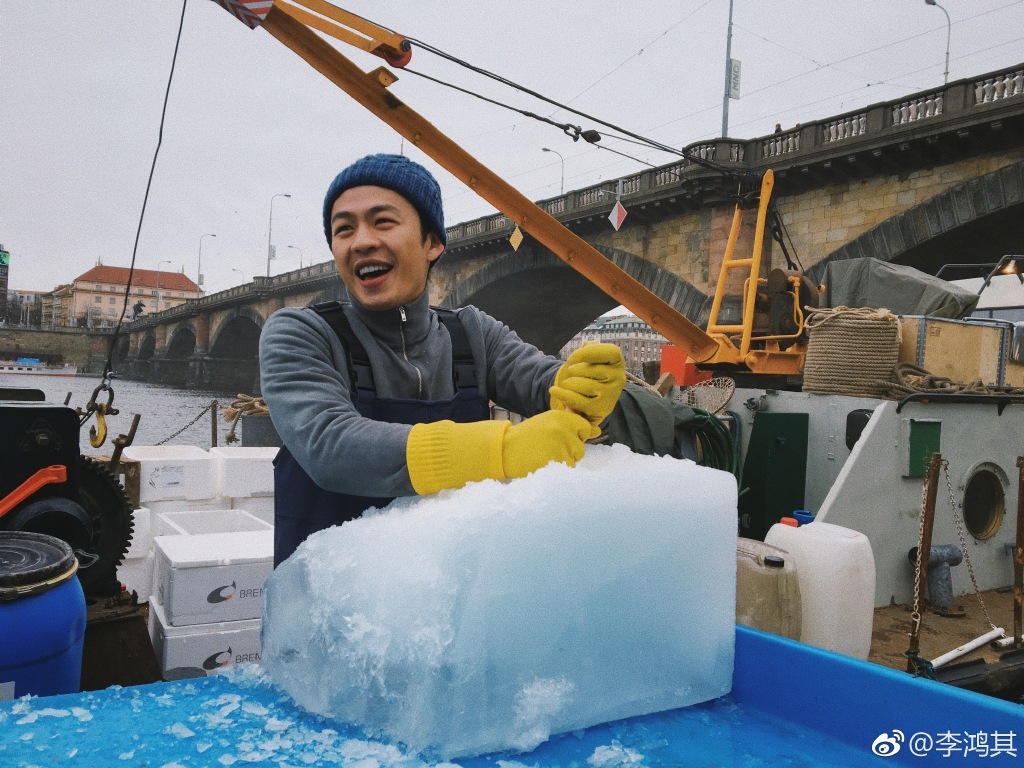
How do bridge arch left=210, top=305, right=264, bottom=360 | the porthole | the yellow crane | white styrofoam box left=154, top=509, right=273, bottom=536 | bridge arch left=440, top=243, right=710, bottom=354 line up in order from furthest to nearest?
bridge arch left=210, top=305, right=264, bottom=360 < bridge arch left=440, top=243, right=710, bottom=354 < the yellow crane < the porthole < white styrofoam box left=154, top=509, right=273, bottom=536

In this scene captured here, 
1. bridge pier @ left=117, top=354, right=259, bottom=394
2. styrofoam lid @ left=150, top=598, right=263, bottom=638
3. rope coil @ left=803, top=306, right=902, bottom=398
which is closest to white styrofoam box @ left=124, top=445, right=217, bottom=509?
styrofoam lid @ left=150, top=598, right=263, bottom=638

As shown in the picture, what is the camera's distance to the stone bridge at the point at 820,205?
13797mm

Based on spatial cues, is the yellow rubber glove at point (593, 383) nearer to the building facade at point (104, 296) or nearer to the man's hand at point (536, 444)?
the man's hand at point (536, 444)

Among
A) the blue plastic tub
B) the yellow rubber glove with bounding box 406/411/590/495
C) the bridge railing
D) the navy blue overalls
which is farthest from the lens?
the bridge railing

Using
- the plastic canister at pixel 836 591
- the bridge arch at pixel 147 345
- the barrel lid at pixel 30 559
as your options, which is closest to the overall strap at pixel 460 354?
the barrel lid at pixel 30 559

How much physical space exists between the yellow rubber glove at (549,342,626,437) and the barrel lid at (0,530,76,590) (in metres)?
1.39

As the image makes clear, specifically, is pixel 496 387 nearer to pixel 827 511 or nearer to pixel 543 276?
pixel 827 511

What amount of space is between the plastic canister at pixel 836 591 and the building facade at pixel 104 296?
163 feet

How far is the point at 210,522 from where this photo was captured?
3.37 meters

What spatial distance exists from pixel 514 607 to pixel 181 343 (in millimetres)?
55901

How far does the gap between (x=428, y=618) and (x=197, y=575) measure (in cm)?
174

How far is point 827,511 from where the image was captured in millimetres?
4133

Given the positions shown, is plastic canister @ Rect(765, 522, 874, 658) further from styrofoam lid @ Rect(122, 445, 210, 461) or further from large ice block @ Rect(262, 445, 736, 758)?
styrofoam lid @ Rect(122, 445, 210, 461)

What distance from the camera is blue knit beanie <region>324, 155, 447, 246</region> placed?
1607mm
